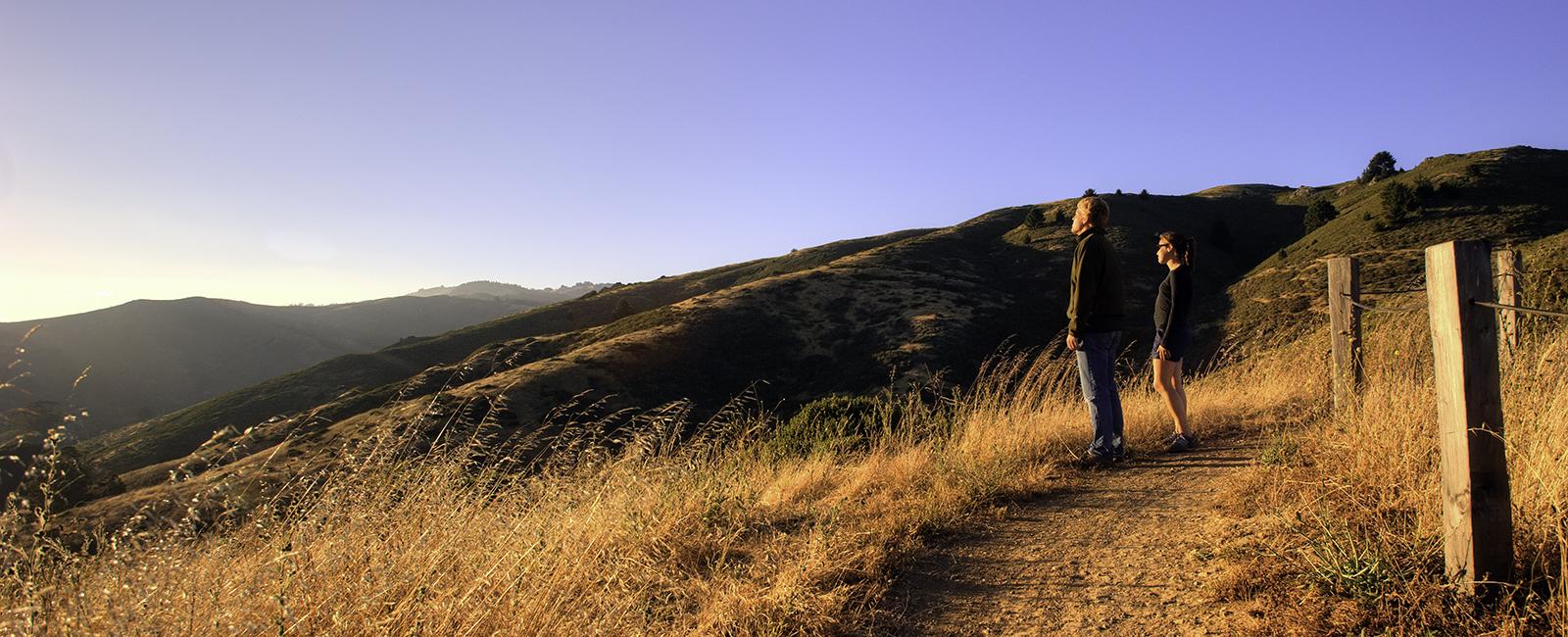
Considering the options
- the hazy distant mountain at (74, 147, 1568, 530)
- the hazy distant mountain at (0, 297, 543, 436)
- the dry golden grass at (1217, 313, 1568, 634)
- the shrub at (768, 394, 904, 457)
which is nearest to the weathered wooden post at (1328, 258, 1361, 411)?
the dry golden grass at (1217, 313, 1568, 634)

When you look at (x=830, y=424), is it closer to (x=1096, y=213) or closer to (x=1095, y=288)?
(x=1095, y=288)

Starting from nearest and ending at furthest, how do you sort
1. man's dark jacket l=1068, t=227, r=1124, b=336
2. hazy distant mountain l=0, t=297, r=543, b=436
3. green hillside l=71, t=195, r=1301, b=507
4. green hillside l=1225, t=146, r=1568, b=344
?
A: 1. man's dark jacket l=1068, t=227, r=1124, b=336
2. green hillside l=1225, t=146, r=1568, b=344
3. green hillside l=71, t=195, r=1301, b=507
4. hazy distant mountain l=0, t=297, r=543, b=436

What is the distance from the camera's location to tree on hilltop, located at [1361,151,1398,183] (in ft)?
171

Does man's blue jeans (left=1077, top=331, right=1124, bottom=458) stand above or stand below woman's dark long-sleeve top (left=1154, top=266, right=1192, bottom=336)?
below

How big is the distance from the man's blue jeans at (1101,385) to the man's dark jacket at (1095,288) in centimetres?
10

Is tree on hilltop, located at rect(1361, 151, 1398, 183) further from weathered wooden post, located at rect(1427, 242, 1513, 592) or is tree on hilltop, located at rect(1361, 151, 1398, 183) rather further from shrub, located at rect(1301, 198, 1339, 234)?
weathered wooden post, located at rect(1427, 242, 1513, 592)

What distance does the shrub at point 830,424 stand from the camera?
795cm

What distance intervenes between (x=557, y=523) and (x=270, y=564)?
122cm

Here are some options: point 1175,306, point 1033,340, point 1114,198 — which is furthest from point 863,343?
point 1114,198

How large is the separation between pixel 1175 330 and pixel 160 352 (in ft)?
334

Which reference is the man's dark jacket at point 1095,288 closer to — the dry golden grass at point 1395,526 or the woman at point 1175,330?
the woman at point 1175,330

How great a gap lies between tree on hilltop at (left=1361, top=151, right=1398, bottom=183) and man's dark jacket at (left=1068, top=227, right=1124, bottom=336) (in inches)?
2462

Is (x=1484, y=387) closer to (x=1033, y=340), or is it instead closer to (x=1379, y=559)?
(x=1379, y=559)

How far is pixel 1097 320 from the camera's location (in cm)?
512
